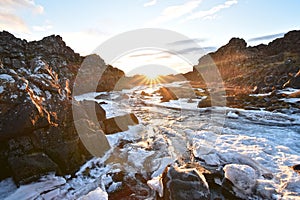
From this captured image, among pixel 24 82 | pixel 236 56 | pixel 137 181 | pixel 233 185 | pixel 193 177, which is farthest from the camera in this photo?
pixel 236 56

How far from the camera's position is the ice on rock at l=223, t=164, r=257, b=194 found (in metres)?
5.59

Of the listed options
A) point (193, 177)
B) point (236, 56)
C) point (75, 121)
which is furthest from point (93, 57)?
point (193, 177)

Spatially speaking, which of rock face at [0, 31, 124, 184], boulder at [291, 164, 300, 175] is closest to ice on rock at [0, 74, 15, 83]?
rock face at [0, 31, 124, 184]

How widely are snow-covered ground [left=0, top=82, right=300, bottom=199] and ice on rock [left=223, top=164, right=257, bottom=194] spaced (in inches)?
1.6

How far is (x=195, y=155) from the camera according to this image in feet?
28.3

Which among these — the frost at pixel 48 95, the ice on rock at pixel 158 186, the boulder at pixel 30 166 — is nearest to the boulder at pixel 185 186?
the ice on rock at pixel 158 186

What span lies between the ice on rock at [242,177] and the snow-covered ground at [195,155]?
0.04m

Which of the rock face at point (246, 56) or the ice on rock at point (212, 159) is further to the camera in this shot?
the rock face at point (246, 56)

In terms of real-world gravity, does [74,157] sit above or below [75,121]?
below

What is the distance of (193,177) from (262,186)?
210cm

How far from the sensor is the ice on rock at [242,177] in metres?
5.59

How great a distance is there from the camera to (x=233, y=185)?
574 centimetres

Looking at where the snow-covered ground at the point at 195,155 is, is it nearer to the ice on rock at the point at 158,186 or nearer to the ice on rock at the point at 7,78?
the ice on rock at the point at 158,186

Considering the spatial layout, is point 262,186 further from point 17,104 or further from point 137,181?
point 17,104
